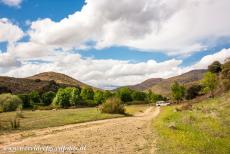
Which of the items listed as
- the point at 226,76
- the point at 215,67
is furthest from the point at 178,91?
the point at 226,76

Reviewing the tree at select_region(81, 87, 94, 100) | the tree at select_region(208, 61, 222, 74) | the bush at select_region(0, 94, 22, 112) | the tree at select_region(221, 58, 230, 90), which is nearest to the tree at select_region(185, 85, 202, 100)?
the tree at select_region(208, 61, 222, 74)

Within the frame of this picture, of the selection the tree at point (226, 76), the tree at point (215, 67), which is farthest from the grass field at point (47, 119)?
the tree at point (215, 67)

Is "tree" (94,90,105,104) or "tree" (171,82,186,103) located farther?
"tree" (94,90,105,104)

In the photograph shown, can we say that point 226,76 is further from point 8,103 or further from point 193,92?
point 8,103

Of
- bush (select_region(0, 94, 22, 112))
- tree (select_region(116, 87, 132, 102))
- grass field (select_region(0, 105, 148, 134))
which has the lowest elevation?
grass field (select_region(0, 105, 148, 134))

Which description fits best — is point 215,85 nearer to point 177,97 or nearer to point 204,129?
point 177,97

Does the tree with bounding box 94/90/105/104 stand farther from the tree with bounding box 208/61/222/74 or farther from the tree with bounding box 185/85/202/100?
the tree with bounding box 208/61/222/74

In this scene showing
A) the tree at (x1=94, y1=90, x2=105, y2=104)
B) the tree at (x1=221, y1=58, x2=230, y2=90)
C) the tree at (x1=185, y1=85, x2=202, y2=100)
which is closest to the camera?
the tree at (x1=221, y1=58, x2=230, y2=90)

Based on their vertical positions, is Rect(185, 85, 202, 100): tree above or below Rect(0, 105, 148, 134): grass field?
above

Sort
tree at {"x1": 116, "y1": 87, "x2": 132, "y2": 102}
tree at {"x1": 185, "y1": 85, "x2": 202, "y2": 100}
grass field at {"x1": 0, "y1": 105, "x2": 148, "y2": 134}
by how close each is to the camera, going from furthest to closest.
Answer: tree at {"x1": 116, "y1": 87, "x2": 132, "y2": 102}
tree at {"x1": 185, "y1": 85, "x2": 202, "y2": 100}
grass field at {"x1": 0, "y1": 105, "x2": 148, "y2": 134}

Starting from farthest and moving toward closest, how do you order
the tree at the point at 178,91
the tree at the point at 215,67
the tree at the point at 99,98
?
the tree at the point at 99,98
the tree at the point at 178,91
the tree at the point at 215,67

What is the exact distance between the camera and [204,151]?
18.2 metres

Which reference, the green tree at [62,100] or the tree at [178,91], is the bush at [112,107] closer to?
the green tree at [62,100]

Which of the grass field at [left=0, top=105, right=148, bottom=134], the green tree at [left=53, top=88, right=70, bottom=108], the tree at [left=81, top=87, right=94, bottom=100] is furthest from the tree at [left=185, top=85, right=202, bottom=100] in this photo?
the grass field at [left=0, top=105, right=148, bottom=134]
